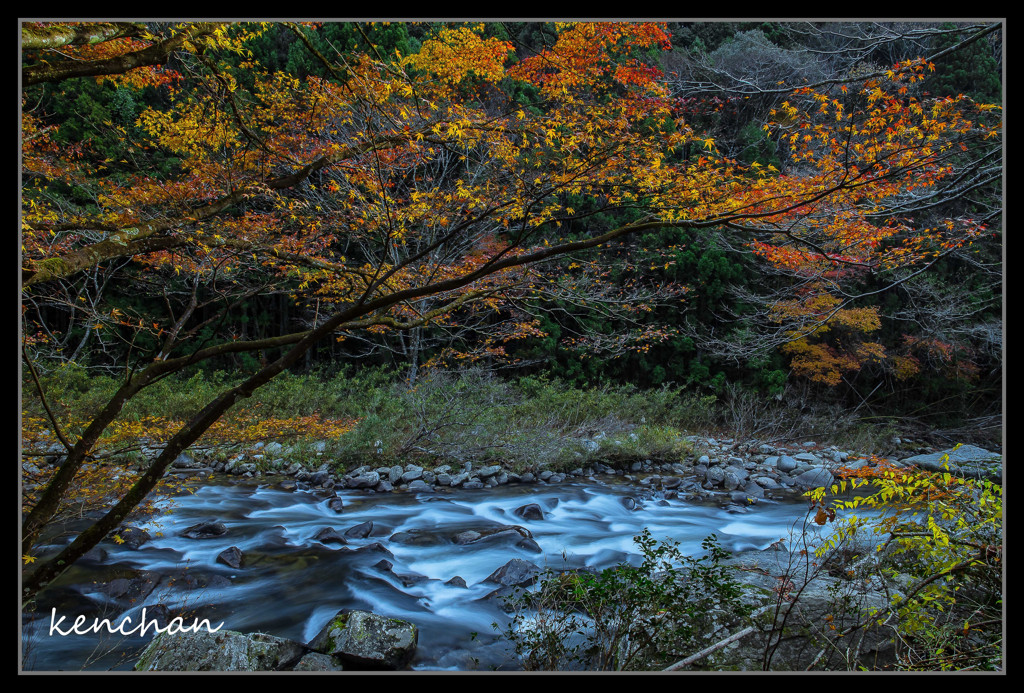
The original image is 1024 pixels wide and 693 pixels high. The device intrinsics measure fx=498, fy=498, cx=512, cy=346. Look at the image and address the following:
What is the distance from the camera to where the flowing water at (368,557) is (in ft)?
10.8

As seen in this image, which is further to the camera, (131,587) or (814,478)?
(814,478)

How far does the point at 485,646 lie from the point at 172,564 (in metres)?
2.79

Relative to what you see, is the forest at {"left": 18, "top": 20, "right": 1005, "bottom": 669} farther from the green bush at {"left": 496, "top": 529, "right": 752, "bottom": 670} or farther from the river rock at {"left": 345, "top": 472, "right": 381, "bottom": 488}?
the river rock at {"left": 345, "top": 472, "right": 381, "bottom": 488}

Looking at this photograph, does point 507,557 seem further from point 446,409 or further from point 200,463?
point 200,463

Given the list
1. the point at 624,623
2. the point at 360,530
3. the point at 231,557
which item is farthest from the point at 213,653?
the point at 360,530

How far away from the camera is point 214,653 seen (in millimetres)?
2627

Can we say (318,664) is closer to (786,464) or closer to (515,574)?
(515,574)

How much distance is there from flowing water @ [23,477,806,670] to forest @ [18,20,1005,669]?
0.38 meters

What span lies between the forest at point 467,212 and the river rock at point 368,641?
75cm

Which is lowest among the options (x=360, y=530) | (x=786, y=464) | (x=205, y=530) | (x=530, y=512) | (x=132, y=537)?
(x=786, y=464)

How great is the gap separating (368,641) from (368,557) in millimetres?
1696

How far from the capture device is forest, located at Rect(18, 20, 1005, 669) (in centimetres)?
273

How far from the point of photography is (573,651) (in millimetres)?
2844
